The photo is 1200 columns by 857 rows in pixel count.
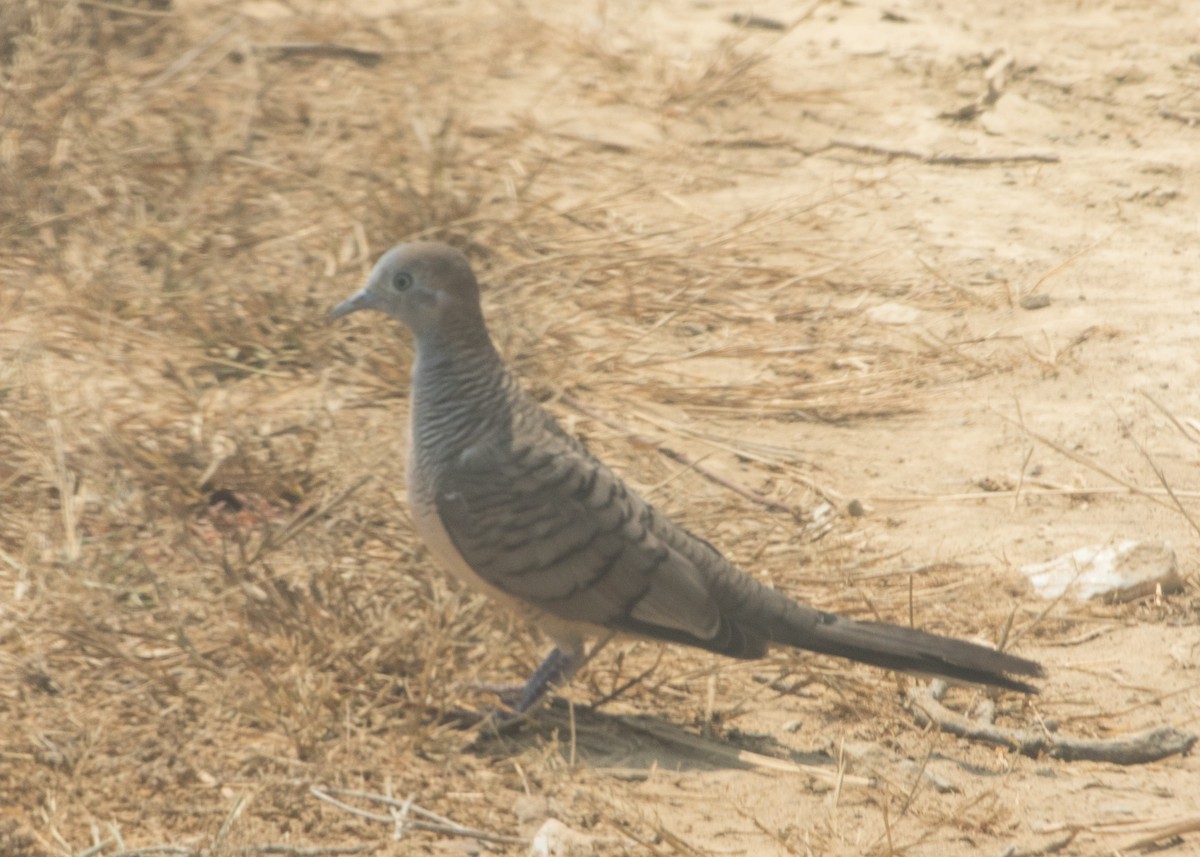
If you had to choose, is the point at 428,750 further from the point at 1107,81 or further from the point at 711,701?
the point at 1107,81

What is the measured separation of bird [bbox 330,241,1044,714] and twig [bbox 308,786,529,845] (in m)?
0.43

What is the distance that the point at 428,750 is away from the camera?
3377mm

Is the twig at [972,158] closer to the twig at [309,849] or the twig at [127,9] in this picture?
the twig at [127,9]

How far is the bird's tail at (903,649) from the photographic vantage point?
10.9 ft

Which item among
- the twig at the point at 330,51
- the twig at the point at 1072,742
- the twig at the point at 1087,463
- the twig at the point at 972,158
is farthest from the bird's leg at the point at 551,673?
the twig at the point at 330,51

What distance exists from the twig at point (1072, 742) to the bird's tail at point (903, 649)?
0.47 ft

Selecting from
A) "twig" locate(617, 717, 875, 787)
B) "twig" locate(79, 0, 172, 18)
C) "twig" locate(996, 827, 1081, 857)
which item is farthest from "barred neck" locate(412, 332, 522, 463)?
"twig" locate(79, 0, 172, 18)

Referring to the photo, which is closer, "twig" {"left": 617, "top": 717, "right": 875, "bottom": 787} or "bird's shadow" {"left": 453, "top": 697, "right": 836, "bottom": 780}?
"twig" {"left": 617, "top": 717, "right": 875, "bottom": 787}

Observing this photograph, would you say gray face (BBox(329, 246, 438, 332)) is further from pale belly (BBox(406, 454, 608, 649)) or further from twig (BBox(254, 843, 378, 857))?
twig (BBox(254, 843, 378, 857))

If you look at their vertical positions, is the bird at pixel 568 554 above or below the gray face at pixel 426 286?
below

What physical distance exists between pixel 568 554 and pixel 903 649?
767 millimetres

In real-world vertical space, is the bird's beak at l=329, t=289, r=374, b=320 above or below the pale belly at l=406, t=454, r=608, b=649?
above

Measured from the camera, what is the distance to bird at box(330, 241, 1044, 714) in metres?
3.41

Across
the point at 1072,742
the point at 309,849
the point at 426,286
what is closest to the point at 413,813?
the point at 309,849
